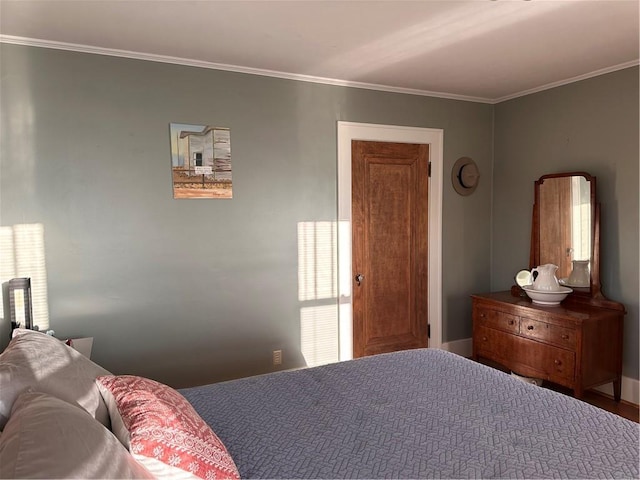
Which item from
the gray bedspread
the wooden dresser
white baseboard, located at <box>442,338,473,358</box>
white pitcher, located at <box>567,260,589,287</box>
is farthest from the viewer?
white baseboard, located at <box>442,338,473,358</box>

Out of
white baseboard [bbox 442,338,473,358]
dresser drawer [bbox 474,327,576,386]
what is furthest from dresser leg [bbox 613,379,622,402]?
white baseboard [bbox 442,338,473,358]

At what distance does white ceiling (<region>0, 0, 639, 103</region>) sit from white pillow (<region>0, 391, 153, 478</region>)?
1.96 metres

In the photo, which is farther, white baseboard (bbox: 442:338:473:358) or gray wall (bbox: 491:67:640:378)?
white baseboard (bbox: 442:338:473:358)

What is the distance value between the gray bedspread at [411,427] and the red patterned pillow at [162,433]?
0.62ft

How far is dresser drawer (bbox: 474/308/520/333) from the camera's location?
11.9ft

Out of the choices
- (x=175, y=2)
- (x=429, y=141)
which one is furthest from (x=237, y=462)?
(x=429, y=141)

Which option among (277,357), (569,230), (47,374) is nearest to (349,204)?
(277,357)

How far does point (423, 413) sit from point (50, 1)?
2.55 m

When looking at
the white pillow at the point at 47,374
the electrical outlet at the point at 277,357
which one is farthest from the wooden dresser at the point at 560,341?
the white pillow at the point at 47,374

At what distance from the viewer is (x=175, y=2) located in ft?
7.52

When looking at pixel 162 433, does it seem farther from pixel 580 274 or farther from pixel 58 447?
pixel 580 274

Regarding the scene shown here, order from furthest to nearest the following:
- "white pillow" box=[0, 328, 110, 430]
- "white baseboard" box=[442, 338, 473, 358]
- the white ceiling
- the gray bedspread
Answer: "white baseboard" box=[442, 338, 473, 358], the white ceiling, the gray bedspread, "white pillow" box=[0, 328, 110, 430]

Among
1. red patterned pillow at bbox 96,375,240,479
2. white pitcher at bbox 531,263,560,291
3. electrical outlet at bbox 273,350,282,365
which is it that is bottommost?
electrical outlet at bbox 273,350,282,365

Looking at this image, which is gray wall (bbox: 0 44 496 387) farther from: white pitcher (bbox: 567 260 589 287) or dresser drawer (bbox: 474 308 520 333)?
white pitcher (bbox: 567 260 589 287)
